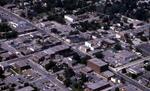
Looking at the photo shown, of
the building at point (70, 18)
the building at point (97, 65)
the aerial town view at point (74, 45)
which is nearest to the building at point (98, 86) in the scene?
the aerial town view at point (74, 45)

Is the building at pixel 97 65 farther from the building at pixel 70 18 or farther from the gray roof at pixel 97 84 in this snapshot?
the building at pixel 70 18

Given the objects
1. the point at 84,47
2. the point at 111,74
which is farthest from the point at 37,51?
the point at 111,74

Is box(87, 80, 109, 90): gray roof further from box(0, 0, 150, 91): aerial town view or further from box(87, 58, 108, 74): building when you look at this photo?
box(87, 58, 108, 74): building

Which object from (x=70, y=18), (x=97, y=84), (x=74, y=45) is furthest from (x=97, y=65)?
(x=70, y=18)

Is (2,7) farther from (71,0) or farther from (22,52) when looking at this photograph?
(22,52)

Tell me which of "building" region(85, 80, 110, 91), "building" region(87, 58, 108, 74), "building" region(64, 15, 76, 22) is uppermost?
"building" region(64, 15, 76, 22)

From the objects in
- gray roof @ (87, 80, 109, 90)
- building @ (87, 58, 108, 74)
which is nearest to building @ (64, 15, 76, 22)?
building @ (87, 58, 108, 74)

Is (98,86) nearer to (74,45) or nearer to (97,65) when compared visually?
(97,65)

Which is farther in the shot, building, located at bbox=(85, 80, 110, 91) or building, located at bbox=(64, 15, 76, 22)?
building, located at bbox=(64, 15, 76, 22)
